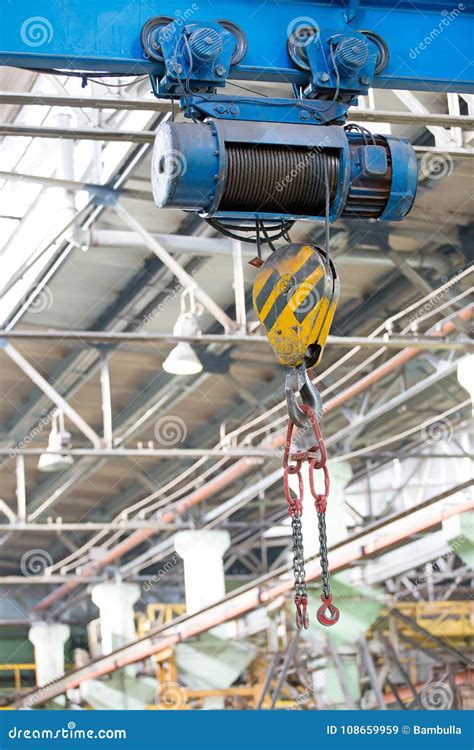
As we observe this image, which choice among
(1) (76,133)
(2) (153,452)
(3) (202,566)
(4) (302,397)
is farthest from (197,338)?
(3) (202,566)

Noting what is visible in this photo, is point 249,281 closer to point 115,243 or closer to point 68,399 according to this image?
point 115,243

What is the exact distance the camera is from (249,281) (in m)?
15.6

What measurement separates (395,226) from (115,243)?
325 cm

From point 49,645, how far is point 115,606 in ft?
15.6

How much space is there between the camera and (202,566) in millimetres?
19203

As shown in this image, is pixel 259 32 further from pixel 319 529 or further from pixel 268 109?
pixel 319 529

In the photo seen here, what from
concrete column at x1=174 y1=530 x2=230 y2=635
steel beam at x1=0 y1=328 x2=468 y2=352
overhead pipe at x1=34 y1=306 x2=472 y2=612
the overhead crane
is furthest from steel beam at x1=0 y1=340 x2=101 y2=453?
the overhead crane

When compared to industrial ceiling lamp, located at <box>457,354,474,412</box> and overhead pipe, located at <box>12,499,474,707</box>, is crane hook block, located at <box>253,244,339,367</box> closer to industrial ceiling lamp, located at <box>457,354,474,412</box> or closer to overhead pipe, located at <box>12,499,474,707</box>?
industrial ceiling lamp, located at <box>457,354,474,412</box>

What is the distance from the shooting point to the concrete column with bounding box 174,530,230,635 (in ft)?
61.1

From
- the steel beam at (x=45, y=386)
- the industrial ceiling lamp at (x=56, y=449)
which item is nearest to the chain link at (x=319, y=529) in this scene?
the steel beam at (x=45, y=386)

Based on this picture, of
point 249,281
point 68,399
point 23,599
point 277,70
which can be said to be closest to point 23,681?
point 23,599

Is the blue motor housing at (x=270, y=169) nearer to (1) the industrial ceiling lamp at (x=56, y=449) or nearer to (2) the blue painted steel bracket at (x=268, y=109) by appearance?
(2) the blue painted steel bracket at (x=268, y=109)
